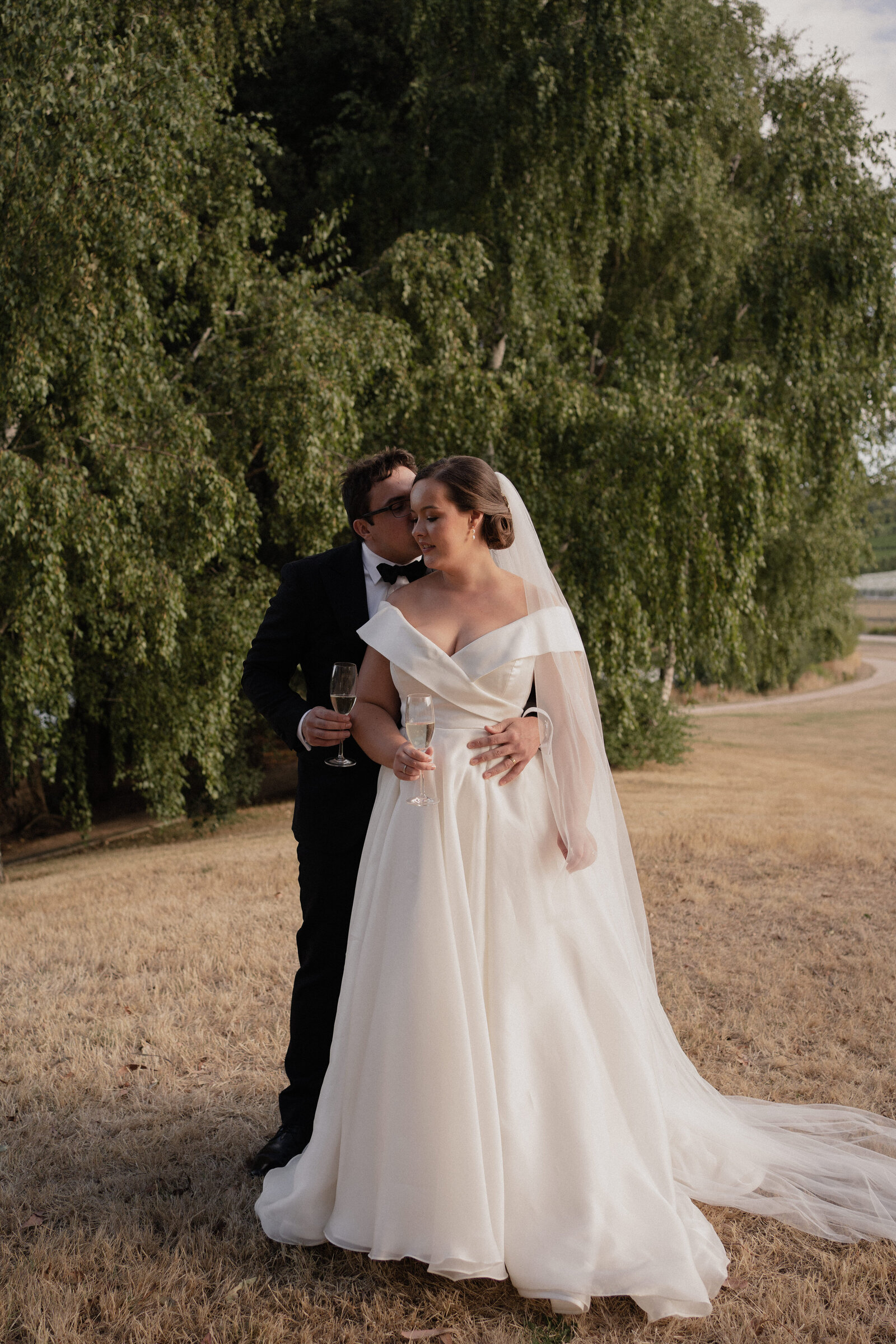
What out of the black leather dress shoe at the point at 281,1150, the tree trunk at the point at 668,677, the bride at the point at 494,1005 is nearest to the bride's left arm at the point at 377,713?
the bride at the point at 494,1005

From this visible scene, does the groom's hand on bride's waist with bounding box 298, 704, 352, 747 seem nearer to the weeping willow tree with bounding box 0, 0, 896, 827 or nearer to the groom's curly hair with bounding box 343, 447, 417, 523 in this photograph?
the groom's curly hair with bounding box 343, 447, 417, 523

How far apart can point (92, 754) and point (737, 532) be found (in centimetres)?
1046

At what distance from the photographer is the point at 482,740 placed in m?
3.00

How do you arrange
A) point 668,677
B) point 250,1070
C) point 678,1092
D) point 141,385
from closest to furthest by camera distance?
1. point 678,1092
2. point 250,1070
3. point 141,385
4. point 668,677

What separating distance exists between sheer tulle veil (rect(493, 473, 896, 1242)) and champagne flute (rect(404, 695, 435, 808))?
45 cm

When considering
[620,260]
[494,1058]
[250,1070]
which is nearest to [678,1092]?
[494,1058]

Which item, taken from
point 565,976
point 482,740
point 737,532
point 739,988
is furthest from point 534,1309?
point 737,532

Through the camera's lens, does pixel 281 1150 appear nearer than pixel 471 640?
No

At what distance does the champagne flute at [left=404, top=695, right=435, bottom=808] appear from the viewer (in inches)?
109

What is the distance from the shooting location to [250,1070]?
14.8 feet

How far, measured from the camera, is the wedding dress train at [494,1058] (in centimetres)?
273

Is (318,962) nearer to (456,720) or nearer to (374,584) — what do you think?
(456,720)

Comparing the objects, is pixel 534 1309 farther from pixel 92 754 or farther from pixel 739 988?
pixel 92 754

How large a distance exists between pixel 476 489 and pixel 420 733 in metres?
0.76
